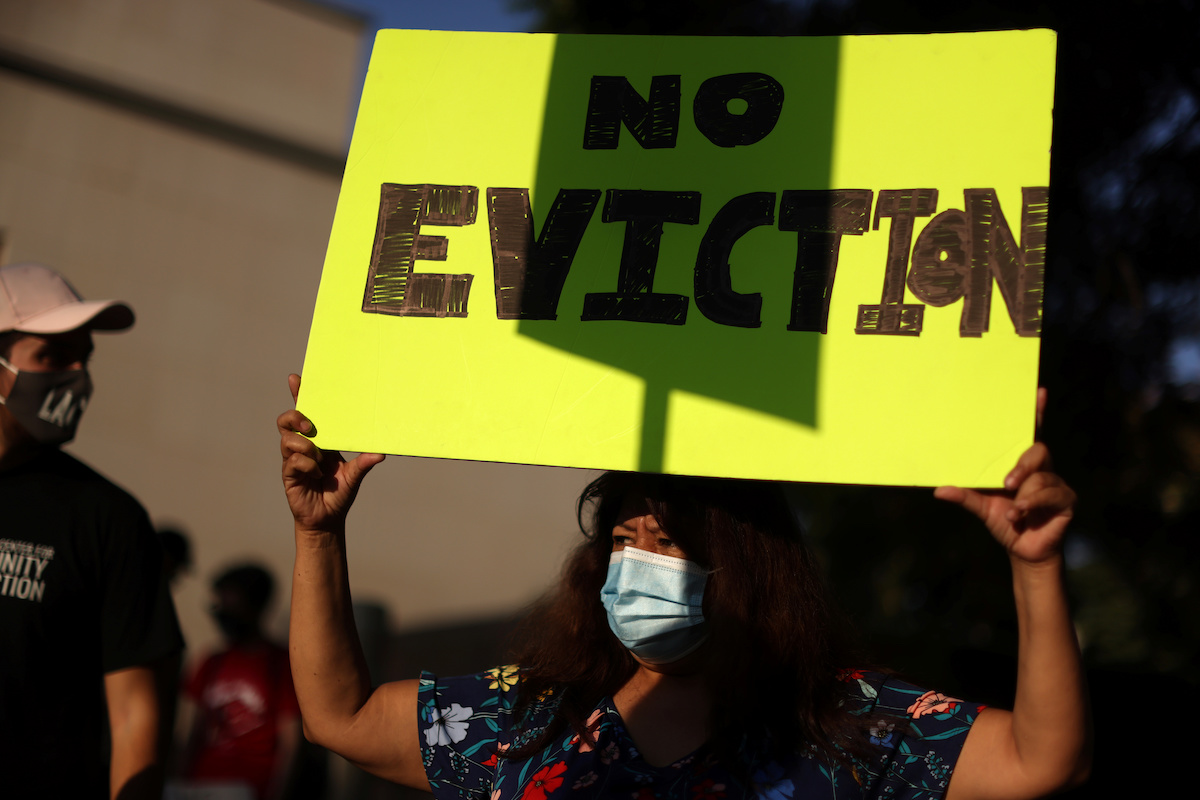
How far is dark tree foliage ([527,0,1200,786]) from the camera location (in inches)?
158

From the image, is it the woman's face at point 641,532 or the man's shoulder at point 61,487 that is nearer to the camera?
the woman's face at point 641,532

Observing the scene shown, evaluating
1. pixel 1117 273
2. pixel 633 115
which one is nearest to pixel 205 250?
pixel 1117 273

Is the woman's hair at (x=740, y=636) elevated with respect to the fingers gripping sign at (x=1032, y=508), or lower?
lower

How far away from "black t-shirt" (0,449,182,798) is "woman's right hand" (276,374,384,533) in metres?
0.77

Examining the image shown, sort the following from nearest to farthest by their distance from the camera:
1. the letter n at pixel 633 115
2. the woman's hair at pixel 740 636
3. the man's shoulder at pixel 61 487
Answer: the woman's hair at pixel 740 636
the letter n at pixel 633 115
the man's shoulder at pixel 61 487

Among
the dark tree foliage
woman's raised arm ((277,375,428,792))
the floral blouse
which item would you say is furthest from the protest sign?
the dark tree foliage

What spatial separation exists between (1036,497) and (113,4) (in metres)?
10.7

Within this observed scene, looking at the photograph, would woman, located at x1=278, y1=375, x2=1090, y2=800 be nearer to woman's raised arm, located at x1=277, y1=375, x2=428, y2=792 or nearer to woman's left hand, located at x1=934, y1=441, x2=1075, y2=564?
woman's raised arm, located at x1=277, y1=375, x2=428, y2=792

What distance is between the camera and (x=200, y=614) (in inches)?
350

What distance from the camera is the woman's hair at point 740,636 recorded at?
74.4 inches

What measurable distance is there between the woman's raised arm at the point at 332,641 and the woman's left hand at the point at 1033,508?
119 cm

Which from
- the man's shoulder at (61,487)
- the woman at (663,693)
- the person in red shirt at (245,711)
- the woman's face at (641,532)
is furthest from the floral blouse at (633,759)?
the person in red shirt at (245,711)

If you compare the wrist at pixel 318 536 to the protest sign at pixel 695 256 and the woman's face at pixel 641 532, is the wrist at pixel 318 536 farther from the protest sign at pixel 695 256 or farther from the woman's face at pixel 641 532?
the woman's face at pixel 641 532

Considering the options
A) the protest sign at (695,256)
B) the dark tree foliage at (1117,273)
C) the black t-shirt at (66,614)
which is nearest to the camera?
the protest sign at (695,256)
